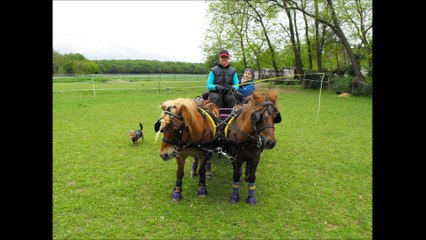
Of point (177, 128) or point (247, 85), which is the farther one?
point (247, 85)

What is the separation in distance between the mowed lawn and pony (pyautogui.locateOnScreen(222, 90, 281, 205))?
75 cm

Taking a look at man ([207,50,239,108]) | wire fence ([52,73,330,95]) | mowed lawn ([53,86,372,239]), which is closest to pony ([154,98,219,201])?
mowed lawn ([53,86,372,239])

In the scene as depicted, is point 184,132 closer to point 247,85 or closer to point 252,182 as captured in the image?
point 252,182

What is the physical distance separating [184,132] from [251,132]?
45.1 inches

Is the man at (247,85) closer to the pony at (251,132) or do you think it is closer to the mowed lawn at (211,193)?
the pony at (251,132)

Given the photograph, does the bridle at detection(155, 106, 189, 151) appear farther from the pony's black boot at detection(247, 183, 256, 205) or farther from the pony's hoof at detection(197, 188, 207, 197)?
the pony's black boot at detection(247, 183, 256, 205)

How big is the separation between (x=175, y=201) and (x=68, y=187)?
2.44 m

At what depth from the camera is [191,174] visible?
641 cm

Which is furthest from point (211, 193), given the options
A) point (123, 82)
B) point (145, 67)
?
point (145, 67)

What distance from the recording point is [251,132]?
182 inches
